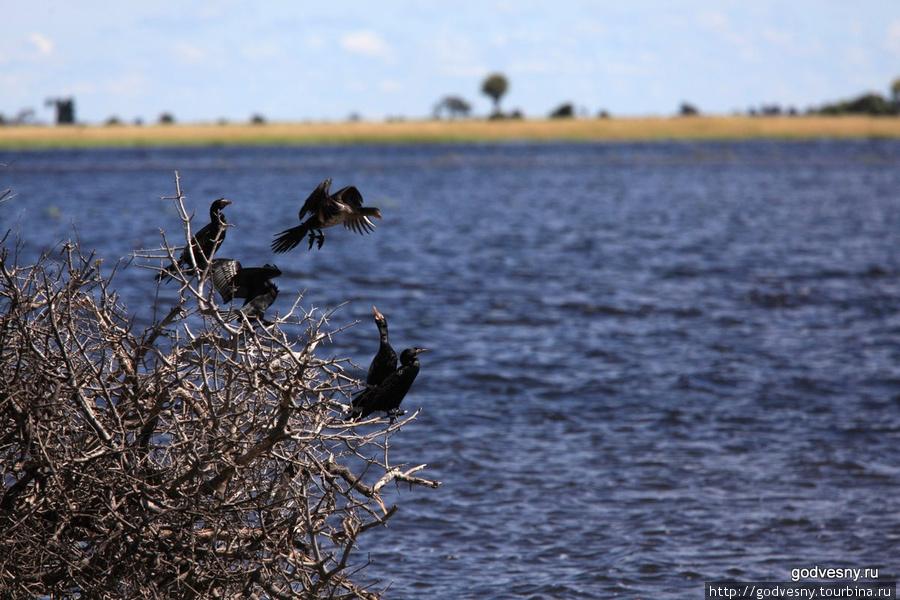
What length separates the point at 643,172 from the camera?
63.8 metres

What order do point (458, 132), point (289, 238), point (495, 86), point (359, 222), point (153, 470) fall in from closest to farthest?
point (153, 470) < point (289, 238) < point (359, 222) < point (458, 132) < point (495, 86)

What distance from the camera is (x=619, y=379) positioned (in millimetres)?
13578

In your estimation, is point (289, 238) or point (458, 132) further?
point (458, 132)

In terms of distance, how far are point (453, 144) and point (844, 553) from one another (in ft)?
309

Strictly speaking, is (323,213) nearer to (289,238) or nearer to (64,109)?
(289,238)

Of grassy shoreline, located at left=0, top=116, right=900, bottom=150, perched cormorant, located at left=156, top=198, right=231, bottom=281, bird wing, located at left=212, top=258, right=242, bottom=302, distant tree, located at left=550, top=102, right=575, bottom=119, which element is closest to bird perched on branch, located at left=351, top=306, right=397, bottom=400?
bird wing, located at left=212, top=258, right=242, bottom=302

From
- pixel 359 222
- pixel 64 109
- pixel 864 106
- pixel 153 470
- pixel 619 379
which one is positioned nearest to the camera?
pixel 153 470

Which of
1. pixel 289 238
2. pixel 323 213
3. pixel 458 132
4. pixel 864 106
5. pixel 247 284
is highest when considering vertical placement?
pixel 864 106

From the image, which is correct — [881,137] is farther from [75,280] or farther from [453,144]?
[75,280]

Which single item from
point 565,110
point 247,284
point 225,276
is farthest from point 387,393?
point 565,110

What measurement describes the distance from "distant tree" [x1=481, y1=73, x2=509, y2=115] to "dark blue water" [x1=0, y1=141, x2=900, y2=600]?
10525 centimetres

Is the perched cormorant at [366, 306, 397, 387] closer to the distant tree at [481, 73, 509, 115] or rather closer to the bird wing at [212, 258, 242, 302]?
the bird wing at [212, 258, 242, 302]

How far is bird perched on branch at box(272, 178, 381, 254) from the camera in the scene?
516cm

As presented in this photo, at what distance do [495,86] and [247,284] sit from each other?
14023cm
